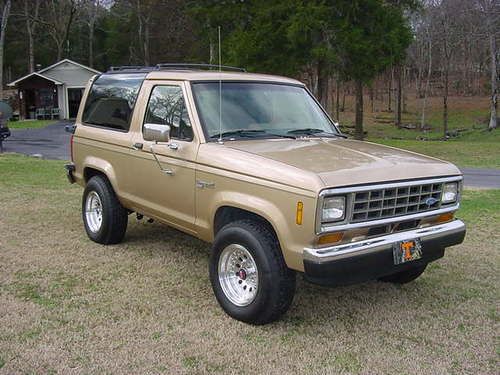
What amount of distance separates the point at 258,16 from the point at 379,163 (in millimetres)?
16060

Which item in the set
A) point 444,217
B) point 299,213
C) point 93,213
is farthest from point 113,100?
point 444,217

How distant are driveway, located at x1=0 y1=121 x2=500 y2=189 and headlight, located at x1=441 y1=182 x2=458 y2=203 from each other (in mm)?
8195

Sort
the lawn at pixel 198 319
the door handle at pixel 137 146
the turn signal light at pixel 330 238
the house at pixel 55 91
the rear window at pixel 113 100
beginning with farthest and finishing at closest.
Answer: the house at pixel 55 91 → the rear window at pixel 113 100 → the door handle at pixel 137 146 → the turn signal light at pixel 330 238 → the lawn at pixel 198 319

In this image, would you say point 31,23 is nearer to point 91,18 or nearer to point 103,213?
point 91,18

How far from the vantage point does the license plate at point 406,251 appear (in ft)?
13.6

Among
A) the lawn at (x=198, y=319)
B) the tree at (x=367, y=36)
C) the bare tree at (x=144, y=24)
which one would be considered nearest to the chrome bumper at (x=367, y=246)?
the lawn at (x=198, y=319)

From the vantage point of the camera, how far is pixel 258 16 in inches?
760

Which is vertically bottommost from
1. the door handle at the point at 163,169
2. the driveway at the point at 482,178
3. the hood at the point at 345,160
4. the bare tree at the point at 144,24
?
the driveway at the point at 482,178

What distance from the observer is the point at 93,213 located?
22.1ft

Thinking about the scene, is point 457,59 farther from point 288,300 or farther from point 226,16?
point 288,300

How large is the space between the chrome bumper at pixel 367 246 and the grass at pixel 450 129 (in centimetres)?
1391

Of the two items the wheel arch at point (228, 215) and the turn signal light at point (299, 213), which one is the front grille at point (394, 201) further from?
the wheel arch at point (228, 215)

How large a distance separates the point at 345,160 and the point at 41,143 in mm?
20898

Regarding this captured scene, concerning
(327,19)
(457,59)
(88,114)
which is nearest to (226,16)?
(327,19)
